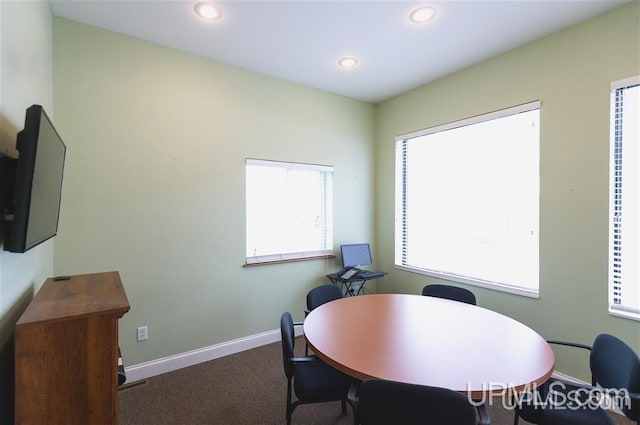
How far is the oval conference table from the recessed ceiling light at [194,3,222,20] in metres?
2.32

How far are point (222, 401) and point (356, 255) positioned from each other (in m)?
2.13

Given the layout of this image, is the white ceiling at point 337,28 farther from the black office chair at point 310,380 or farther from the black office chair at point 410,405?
Answer: the black office chair at point 410,405

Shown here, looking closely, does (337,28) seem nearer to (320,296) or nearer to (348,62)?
(348,62)

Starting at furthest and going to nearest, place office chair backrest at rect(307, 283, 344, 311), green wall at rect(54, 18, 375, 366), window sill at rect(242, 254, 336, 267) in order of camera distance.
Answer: window sill at rect(242, 254, 336, 267) < office chair backrest at rect(307, 283, 344, 311) < green wall at rect(54, 18, 375, 366)

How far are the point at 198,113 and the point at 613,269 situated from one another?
3.67 m

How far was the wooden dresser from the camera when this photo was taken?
1086 mm

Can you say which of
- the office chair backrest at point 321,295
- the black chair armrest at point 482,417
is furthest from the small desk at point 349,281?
the black chair armrest at point 482,417

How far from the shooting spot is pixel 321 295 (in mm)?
2566

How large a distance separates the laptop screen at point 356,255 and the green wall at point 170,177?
48 centimetres

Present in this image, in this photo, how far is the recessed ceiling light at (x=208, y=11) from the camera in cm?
215

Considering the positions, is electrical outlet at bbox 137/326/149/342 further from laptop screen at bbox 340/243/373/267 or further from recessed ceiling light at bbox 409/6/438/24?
recessed ceiling light at bbox 409/6/438/24

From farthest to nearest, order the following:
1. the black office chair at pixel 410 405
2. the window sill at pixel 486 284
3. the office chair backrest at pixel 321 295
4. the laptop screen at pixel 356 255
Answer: the laptop screen at pixel 356 255, the window sill at pixel 486 284, the office chair backrest at pixel 321 295, the black office chair at pixel 410 405

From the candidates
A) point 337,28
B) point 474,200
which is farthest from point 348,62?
point 474,200

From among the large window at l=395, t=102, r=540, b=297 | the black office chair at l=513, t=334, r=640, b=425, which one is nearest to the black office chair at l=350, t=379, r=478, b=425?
the black office chair at l=513, t=334, r=640, b=425
